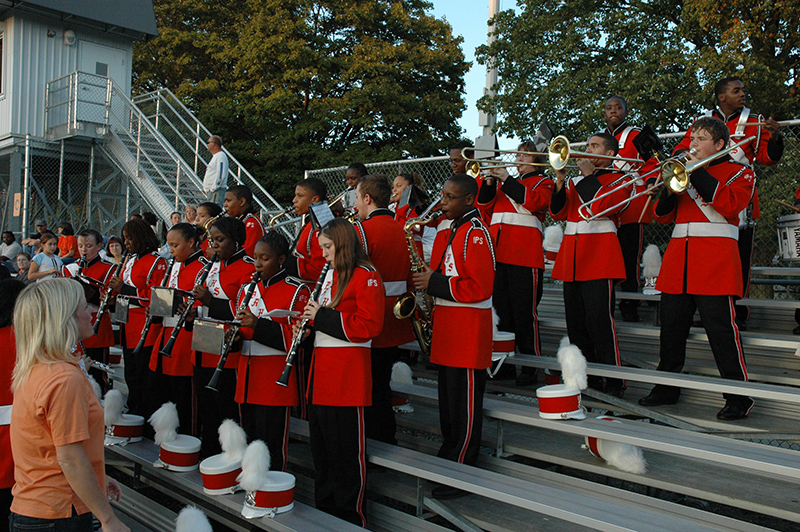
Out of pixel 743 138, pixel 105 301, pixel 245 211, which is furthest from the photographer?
pixel 245 211

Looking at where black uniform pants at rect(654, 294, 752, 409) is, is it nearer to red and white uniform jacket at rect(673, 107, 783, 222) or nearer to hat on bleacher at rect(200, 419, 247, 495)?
red and white uniform jacket at rect(673, 107, 783, 222)

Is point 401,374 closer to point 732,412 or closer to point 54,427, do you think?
point 732,412

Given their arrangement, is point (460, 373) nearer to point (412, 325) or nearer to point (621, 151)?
point (412, 325)

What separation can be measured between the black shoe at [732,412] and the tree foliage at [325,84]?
1671 centimetres

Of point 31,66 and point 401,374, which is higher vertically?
point 31,66

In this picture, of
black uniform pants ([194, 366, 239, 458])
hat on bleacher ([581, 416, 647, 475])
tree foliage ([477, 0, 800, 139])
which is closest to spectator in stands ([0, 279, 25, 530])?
black uniform pants ([194, 366, 239, 458])

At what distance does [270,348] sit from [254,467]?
78 cm

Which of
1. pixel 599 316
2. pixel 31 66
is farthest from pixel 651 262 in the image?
pixel 31 66

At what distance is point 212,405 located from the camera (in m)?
4.68

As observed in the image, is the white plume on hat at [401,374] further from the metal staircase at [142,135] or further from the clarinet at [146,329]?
the metal staircase at [142,135]

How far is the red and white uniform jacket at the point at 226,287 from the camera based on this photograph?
4527 mm

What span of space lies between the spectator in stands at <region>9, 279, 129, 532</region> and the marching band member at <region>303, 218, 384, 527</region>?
1.32 meters

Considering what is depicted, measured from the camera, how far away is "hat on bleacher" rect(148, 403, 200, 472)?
4.41m

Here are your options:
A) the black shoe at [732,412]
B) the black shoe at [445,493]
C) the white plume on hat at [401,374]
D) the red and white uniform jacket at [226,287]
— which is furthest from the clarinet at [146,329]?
the black shoe at [732,412]
